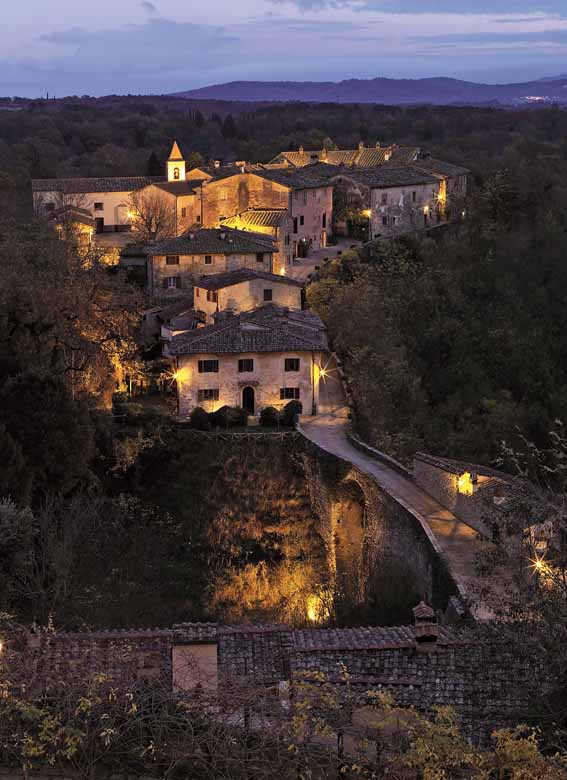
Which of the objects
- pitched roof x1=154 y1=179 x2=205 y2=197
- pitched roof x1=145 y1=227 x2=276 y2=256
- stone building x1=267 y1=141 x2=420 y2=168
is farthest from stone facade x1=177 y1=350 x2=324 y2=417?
stone building x1=267 y1=141 x2=420 y2=168

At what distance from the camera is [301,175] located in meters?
47.3

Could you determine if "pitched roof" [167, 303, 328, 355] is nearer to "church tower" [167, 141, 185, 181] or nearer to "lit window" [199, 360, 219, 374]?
"lit window" [199, 360, 219, 374]

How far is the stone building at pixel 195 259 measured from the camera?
37719 mm

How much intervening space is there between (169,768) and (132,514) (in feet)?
52.8

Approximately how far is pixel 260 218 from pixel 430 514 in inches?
886

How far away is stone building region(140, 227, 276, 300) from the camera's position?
37.7 metres

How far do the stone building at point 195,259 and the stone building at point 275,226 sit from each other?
2.28m

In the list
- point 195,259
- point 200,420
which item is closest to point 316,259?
point 195,259

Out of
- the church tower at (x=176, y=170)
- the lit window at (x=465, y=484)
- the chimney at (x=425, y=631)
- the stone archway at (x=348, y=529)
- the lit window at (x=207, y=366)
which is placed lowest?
the stone archway at (x=348, y=529)

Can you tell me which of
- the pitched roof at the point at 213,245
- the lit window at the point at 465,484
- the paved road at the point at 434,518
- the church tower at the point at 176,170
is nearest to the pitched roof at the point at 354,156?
the church tower at the point at 176,170

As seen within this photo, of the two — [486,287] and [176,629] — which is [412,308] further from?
[176,629]

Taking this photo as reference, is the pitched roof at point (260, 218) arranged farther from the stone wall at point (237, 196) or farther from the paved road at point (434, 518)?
the paved road at point (434, 518)

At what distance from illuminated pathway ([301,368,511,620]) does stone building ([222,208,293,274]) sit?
1049cm

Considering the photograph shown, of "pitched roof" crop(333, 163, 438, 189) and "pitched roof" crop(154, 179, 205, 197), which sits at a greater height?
"pitched roof" crop(333, 163, 438, 189)
